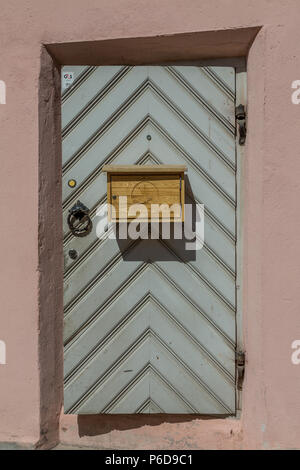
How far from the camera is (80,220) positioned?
239cm

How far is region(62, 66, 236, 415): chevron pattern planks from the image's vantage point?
2.29 metres

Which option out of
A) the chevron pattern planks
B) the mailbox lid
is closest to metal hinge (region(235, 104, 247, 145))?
the chevron pattern planks

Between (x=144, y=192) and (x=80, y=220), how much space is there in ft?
1.42

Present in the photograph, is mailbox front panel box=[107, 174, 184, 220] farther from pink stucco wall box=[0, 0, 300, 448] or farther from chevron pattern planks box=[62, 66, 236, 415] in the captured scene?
pink stucco wall box=[0, 0, 300, 448]

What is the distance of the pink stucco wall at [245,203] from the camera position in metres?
2.08

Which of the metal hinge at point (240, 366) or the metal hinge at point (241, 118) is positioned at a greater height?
the metal hinge at point (241, 118)

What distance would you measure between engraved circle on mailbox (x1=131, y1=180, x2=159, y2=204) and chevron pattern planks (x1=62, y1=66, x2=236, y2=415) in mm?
181

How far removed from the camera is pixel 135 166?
2.19 metres

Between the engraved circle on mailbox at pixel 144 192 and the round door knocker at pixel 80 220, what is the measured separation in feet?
1.10

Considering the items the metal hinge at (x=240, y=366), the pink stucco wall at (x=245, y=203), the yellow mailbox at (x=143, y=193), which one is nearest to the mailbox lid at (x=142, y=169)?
the yellow mailbox at (x=143, y=193)

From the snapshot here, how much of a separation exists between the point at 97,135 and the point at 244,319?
51.5 inches

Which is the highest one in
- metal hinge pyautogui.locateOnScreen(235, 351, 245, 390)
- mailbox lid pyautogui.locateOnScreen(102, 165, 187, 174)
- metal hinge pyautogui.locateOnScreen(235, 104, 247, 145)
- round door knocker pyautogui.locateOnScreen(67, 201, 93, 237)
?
metal hinge pyautogui.locateOnScreen(235, 104, 247, 145)

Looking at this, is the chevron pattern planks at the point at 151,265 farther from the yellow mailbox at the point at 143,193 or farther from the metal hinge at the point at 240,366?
the yellow mailbox at the point at 143,193

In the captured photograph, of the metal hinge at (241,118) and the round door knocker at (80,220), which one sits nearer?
the metal hinge at (241,118)
